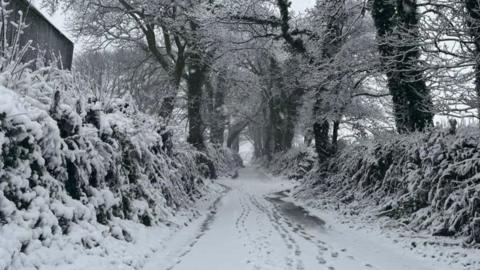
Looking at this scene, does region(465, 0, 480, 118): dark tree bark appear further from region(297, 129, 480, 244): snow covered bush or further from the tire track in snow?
the tire track in snow

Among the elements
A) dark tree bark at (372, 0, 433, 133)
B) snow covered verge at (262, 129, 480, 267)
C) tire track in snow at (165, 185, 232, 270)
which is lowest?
tire track in snow at (165, 185, 232, 270)

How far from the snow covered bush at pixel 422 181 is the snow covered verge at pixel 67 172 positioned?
181 inches

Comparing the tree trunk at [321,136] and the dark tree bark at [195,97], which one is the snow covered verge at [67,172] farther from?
the dark tree bark at [195,97]

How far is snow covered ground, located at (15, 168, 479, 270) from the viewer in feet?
19.1

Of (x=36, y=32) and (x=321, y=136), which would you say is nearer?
(x=36, y=32)

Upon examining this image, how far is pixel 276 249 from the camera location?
6941mm

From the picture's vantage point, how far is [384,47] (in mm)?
11703

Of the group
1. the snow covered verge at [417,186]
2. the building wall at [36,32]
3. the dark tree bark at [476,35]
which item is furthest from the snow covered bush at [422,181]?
the building wall at [36,32]

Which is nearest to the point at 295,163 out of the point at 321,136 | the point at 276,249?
the point at 321,136

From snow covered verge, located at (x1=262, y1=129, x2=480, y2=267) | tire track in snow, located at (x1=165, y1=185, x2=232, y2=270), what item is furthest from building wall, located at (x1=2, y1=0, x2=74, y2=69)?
snow covered verge, located at (x1=262, y1=129, x2=480, y2=267)

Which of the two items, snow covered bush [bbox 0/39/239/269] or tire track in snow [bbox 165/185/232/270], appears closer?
snow covered bush [bbox 0/39/239/269]

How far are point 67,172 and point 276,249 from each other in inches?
127

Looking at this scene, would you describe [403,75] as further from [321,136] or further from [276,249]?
[276,249]

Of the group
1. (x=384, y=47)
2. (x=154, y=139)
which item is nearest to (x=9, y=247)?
(x=154, y=139)
